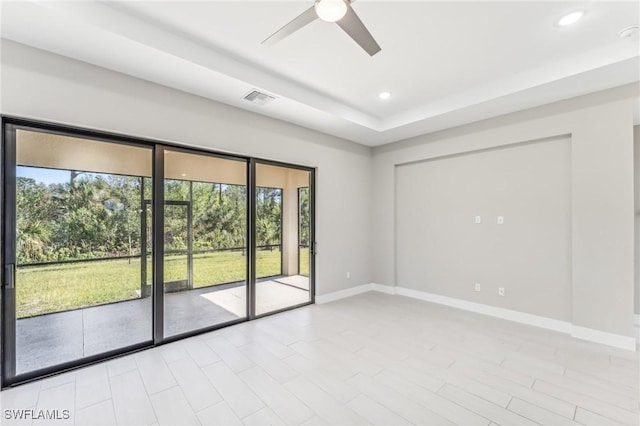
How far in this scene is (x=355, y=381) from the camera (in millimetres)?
2529

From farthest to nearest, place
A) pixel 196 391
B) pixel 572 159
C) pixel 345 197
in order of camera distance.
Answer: pixel 345 197 → pixel 572 159 → pixel 196 391

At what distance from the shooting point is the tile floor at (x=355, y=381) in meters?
2.09

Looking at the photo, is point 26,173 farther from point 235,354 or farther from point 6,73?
point 235,354

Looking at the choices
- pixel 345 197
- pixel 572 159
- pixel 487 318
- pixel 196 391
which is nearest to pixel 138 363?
pixel 196 391

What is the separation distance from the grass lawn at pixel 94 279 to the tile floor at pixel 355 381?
731 mm

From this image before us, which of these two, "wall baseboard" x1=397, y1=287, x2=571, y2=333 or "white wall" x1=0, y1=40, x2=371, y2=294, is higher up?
"white wall" x1=0, y1=40, x2=371, y2=294

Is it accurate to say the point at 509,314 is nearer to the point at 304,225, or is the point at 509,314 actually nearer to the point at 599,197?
the point at 599,197

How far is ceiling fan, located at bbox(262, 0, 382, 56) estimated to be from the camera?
6.18 ft

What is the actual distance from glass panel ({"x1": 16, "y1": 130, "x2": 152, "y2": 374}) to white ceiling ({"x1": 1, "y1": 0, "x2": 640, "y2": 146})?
0.99 meters

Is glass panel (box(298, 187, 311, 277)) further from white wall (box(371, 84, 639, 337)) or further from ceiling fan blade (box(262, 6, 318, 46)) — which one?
white wall (box(371, 84, 639, 337))

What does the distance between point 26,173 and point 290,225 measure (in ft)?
10.7

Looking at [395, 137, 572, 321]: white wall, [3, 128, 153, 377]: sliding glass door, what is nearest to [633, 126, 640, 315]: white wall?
[395, 137, 572, 321]: white wall

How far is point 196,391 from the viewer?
2.37m

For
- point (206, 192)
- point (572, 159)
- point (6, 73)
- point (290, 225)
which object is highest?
point (6, 73)
